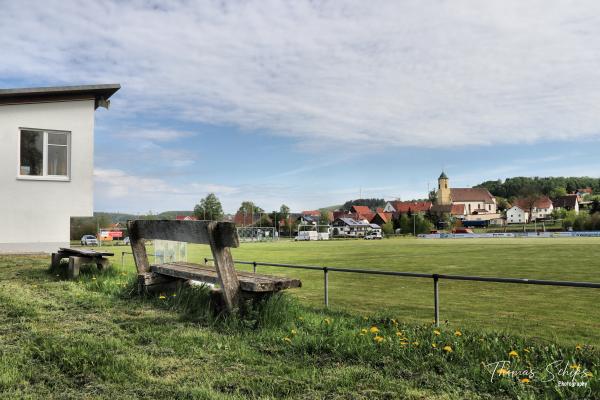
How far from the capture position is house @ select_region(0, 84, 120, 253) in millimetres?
16938

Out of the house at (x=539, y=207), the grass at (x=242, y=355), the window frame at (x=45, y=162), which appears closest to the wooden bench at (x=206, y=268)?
the grass at (x=242, y=355)

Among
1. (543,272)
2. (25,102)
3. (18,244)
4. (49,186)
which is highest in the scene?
(25,102)

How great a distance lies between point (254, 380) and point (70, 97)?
1687 centimetres

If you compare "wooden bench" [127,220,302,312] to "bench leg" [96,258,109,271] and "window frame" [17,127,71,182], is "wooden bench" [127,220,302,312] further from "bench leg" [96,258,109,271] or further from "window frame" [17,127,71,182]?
"window frame" [17,127,71,182]

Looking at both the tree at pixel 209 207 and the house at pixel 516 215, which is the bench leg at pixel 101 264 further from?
the house at pixel 516 215

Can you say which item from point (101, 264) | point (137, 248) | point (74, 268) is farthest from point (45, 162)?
point (137, 248)

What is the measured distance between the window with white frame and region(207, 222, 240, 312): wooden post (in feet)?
46.2

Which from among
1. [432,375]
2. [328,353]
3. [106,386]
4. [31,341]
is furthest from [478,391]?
[31,341]

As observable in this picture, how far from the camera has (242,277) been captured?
639 cm

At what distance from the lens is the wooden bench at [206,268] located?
5812mm

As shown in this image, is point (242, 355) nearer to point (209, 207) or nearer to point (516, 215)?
point (209, 207)


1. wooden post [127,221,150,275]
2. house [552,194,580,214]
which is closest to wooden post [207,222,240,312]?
wooden post [127,221,150,275]

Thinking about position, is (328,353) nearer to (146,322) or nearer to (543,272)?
(146,322)

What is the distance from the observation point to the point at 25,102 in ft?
56.1
